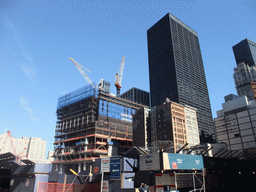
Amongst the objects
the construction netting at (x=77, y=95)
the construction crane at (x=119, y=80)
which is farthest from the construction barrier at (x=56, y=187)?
the construction crane at (x=119, y=80)

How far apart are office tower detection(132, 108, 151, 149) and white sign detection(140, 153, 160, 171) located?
93391 millimetres

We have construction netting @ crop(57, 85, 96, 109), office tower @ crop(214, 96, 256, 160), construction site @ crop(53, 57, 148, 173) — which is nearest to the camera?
office tower @ crop(214, 96, 256, 160)

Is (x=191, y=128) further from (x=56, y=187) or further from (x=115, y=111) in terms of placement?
(x=56, y=187)

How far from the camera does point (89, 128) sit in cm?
11544

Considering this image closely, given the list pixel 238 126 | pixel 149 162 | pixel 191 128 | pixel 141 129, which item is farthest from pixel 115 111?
pixel 149 162

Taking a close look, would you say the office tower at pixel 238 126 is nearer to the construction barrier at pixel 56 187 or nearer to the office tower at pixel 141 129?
the office tower at pixel 141 129

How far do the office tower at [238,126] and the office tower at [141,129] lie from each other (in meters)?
45.9

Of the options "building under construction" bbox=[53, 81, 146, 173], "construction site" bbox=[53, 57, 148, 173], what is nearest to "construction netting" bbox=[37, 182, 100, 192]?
"building under construction" bbox=[53, 81, 146, 173]

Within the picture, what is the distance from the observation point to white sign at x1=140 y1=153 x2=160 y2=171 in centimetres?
2486

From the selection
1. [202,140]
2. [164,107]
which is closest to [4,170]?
[164,107]

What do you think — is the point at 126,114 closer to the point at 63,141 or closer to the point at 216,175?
the point at 63,141

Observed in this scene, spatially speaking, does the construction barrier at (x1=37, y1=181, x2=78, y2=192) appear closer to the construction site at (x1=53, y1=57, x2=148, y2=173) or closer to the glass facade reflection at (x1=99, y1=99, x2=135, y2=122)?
the construction site at (x1=53, y1=57, x2=148, y2=173)

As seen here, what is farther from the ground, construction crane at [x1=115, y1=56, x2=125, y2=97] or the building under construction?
construction crane at [x1=115, y1=56, x2=125, y2=97]

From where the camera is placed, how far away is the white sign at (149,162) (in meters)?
24.9
